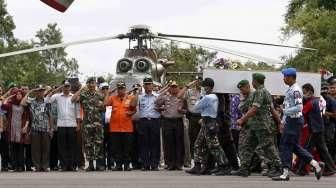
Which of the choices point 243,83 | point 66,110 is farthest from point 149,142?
point 243,83

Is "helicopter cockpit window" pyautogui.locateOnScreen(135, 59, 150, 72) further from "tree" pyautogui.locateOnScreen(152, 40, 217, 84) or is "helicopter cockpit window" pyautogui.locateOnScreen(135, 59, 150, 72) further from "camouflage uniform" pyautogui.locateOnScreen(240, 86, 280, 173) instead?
"tree" pyautogui.locateOnScreen(152, 40, 217, 84)

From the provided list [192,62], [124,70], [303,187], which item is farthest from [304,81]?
[192,62]

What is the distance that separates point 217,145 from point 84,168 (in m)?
3.31

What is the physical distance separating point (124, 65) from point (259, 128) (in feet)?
37.4

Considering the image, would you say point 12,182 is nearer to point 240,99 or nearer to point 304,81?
point 240,99

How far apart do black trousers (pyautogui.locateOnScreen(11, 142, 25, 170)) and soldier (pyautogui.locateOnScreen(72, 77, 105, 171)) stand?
4.06 ft

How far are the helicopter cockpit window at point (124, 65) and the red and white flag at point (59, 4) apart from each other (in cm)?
1671

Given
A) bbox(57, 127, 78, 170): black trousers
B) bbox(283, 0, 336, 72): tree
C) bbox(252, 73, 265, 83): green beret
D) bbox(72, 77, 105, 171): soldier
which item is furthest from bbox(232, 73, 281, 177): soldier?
bbox(283, 0, 336, 72): tree

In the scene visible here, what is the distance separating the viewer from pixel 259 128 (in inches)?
562

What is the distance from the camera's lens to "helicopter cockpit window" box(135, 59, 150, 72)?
2505 cm

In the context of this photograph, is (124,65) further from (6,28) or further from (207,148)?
(6,28)

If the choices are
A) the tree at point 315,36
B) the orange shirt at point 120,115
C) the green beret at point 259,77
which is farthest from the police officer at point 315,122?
the tree at point 315,36

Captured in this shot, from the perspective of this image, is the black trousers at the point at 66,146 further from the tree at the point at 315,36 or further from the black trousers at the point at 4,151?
the tree at the point at 315,36

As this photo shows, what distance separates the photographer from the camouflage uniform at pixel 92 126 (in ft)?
54.9
